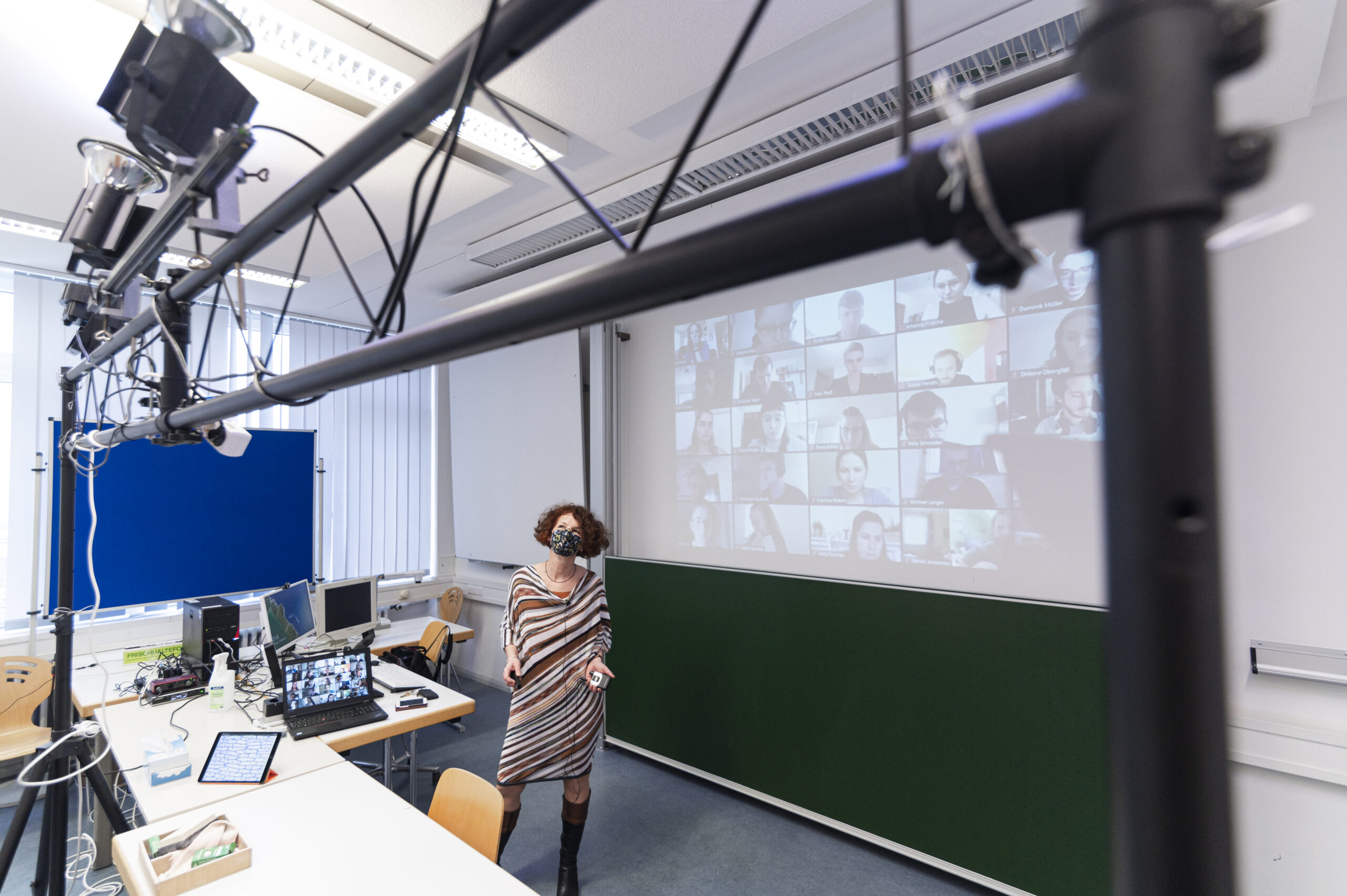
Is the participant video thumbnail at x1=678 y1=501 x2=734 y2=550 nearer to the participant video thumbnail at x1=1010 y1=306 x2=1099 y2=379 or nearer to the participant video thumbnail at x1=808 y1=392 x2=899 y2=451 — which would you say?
the participant video thumbnail at x1=808 y1=392 x2=899 y2=451

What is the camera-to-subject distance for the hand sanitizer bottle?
2896mm

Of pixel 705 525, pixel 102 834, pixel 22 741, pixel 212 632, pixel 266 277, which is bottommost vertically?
pixel 102 834

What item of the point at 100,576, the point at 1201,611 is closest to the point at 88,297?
the point at 100,576

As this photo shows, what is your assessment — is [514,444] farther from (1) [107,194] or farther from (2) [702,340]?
(1) [107,194]

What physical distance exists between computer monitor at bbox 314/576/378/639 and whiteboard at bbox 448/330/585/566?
3.82 ft

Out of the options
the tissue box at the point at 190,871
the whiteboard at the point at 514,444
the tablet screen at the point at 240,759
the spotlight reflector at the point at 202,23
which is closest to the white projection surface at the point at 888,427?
the whiteboard at the point at 514,444

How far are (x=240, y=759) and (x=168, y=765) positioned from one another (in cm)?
22

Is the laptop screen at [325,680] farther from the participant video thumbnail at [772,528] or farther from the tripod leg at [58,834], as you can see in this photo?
the participant video thumbnail at [772,528]

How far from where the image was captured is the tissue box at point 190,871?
1572 mm

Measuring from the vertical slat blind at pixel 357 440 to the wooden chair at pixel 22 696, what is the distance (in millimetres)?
1878

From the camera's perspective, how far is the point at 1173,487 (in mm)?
327

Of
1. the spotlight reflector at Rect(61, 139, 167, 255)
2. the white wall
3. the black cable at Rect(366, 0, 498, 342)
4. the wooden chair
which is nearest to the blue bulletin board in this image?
the wooden chair

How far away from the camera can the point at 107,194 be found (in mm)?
1727

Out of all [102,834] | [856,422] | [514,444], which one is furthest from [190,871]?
[514,444]
